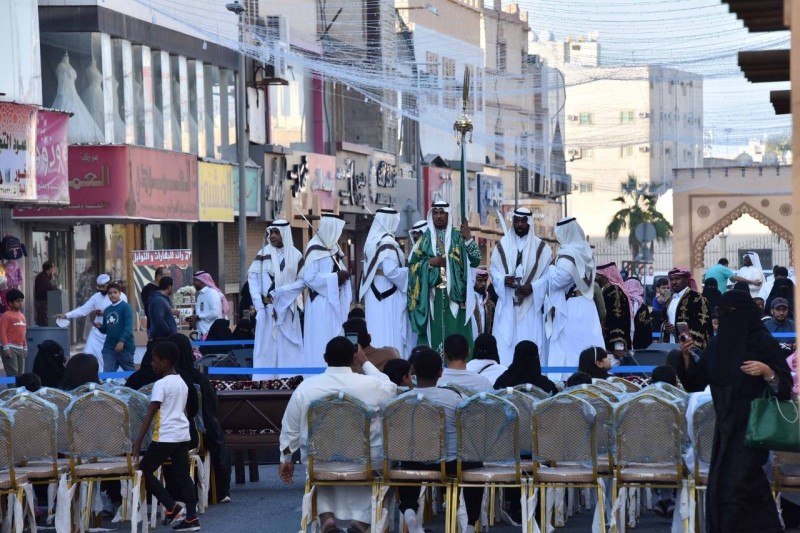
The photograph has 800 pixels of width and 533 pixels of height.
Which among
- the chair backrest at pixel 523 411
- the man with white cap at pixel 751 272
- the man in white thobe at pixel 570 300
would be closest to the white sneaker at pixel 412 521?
the chair backrest at pixel 523 411

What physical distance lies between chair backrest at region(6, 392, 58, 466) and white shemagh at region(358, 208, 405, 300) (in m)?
7.68

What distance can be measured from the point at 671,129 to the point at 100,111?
266 feet

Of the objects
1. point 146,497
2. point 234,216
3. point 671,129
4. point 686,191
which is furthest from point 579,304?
point 671,129

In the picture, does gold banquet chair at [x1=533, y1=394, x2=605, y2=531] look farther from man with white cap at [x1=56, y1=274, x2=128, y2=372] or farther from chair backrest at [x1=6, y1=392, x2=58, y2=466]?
man with white cap at [x1=56, y1=274, x2=128, y2=372]

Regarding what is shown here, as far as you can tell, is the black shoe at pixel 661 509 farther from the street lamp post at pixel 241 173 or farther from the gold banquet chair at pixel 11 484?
the street lamp post at pixel 241 173

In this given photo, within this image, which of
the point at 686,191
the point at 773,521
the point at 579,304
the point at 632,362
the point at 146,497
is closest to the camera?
the point at 773,521

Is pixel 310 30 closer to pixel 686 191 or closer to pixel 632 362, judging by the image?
pixel 686 191

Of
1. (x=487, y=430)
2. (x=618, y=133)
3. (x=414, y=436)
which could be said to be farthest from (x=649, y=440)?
(x=618, y=133)

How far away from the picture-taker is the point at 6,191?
23.2 meters

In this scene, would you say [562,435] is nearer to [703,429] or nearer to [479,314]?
[703,429]

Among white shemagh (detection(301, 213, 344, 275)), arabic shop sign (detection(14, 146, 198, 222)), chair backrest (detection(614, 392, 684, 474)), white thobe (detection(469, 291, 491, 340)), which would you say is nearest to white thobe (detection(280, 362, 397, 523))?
chair backrest (detection(614, 392, 684, 474))

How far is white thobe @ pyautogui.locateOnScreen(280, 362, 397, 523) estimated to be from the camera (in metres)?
9.88

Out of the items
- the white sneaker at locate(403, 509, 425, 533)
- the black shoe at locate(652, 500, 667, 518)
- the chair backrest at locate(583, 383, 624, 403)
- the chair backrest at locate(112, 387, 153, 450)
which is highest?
the chair backrest at locate(583, 383, 624, 403)

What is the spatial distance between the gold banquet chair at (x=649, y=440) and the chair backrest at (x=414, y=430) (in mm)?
999
